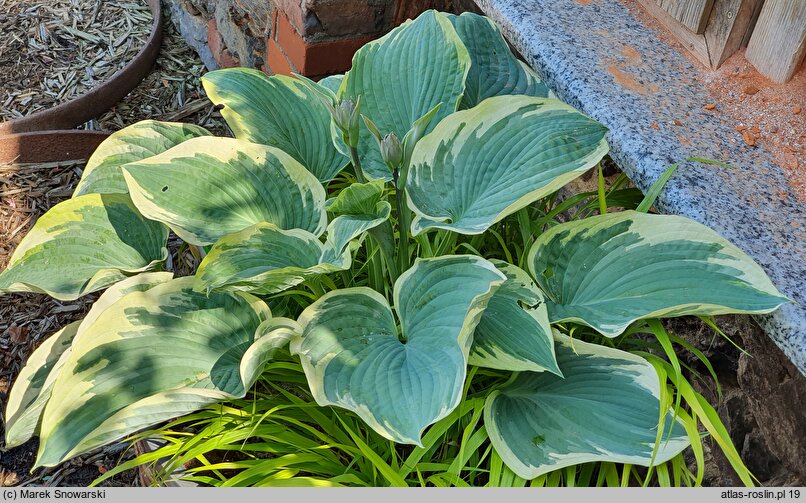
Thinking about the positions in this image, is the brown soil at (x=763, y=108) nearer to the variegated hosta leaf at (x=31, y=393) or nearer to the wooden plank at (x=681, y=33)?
the wooden plank at (x=681, y=33)

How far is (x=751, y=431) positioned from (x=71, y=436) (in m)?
1.03

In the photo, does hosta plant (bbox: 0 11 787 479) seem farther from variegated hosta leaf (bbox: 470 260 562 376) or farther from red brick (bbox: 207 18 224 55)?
red brick (bbox: 207 18 224 55)

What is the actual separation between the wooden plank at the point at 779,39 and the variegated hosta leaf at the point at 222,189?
80 centimetres

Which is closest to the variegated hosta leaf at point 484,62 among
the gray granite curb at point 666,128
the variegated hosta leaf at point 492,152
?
the gray granite curb at point 666,128

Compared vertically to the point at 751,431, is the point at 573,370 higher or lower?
higher

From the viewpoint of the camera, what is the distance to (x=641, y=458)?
3.11ft

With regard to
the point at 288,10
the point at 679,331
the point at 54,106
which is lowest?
the point at 54,106

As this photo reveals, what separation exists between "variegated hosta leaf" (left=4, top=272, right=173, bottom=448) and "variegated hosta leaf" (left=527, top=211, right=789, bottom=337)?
589 millimetres

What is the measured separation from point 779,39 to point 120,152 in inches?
43.8

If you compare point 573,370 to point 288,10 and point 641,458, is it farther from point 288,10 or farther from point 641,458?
point 288,10

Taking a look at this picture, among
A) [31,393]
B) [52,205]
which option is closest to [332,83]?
[31,393]

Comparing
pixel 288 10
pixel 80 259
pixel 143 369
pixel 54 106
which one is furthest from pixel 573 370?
pixel 54 106

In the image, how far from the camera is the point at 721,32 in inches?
51.4

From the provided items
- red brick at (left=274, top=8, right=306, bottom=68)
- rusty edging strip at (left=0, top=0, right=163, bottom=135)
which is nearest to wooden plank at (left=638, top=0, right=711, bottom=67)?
red brick at (left=274, top=8, right=306, bottom=68)
